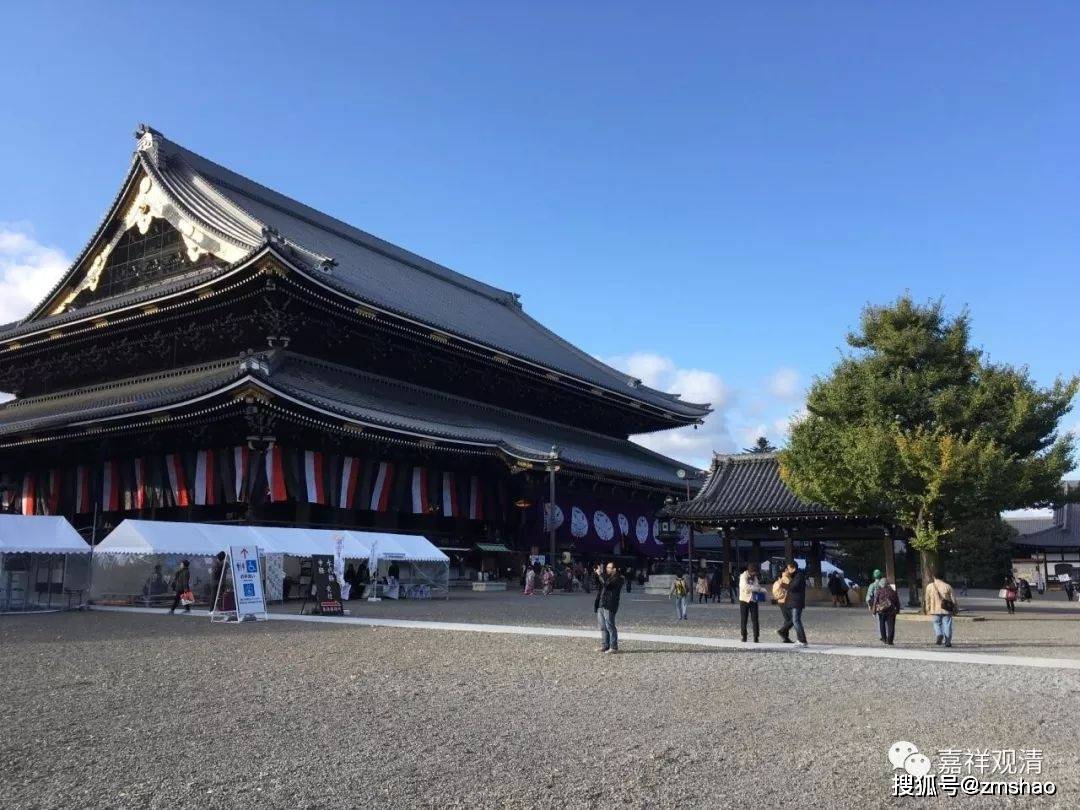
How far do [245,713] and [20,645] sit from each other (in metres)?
8.88

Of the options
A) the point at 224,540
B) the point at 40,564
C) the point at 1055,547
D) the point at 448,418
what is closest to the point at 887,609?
the point at 224,540

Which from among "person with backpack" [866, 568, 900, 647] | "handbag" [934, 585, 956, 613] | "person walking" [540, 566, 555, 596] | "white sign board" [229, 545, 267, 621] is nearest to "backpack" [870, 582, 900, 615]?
"person with backpack" [866, 568, 900, 647]

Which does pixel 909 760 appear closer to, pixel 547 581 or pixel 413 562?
pixel 413 562

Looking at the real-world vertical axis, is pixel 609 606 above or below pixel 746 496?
below

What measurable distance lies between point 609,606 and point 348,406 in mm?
22062

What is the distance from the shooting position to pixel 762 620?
22.9m

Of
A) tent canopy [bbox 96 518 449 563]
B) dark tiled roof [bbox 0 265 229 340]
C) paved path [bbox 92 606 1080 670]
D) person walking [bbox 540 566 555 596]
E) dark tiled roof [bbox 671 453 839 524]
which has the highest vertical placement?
dark tiled roof [bbox 0 265 229 340]

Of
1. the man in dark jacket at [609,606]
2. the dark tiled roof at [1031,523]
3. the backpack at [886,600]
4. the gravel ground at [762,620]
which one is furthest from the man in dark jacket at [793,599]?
the dark tiled roof at [1031,523]

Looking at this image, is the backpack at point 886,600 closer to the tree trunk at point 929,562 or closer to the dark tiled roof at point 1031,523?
the tree trunk at point 929,562

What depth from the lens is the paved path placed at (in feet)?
46.2

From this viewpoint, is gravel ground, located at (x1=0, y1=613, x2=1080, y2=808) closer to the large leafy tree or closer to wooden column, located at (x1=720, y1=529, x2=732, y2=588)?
the large leafy tree

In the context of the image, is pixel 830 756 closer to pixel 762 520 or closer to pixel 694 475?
pixel 762 520

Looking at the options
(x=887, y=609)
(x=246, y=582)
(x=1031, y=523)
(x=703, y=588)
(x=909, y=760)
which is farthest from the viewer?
(x=1031, y=523)

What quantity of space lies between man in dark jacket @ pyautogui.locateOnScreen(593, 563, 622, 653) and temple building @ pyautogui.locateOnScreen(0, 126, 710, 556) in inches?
733
